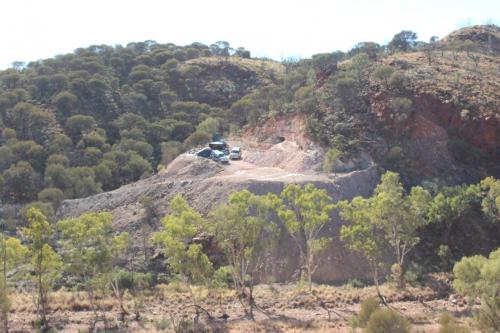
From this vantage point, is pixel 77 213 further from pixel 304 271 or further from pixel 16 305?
pixel 304 271

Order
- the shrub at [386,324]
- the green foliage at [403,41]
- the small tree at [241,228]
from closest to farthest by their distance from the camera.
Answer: the shrub at [386,324]
the small tree at [241,228]
the green foliage at [403,41]

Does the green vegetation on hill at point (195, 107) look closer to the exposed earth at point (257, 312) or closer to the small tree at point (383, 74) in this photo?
the small tree at point (383, 74)

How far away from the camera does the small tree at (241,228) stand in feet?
96.8

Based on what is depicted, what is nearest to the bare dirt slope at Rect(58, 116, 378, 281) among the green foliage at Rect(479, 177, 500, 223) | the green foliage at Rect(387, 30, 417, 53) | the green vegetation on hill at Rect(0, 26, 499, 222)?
the green vegetation on hill at Rect(0, 26, 499, 222)

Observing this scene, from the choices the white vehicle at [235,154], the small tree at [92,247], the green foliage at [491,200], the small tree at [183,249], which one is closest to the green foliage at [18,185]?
the white vehicle at [235,154]

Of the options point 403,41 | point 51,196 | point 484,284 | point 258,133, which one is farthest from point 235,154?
point 403,41

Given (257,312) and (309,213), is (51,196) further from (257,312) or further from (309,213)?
(309,213)

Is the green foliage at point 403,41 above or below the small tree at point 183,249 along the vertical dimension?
above

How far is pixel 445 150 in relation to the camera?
48875 millimetres

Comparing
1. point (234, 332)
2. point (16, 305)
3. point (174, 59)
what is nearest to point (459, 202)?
point (234, 332)

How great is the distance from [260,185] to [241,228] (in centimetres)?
1174

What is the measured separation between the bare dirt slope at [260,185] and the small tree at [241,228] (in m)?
5.50

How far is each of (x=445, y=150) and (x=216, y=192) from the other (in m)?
22.2

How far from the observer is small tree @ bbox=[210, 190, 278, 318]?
2950cm
